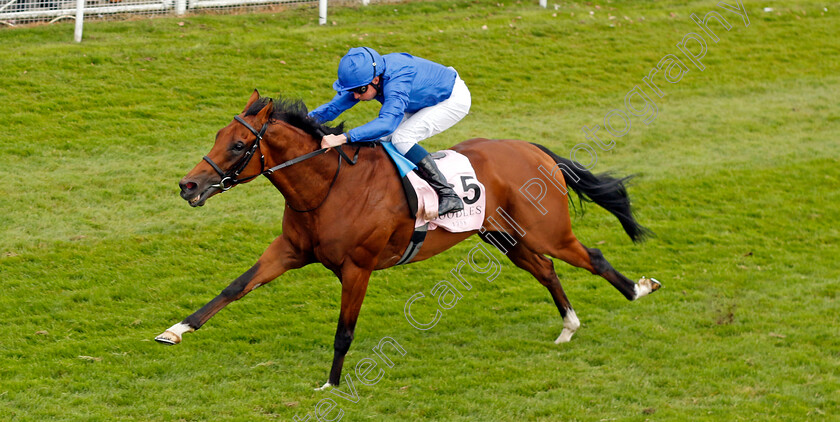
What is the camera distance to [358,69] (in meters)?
5.18

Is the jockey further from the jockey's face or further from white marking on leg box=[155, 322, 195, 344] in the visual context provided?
white marking on leg box=[155, 322, 195, 344]

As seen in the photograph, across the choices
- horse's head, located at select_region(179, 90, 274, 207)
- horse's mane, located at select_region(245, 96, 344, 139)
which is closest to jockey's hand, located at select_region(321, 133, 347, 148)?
horse's mane, located at select_region(245, 96, 344, 139)

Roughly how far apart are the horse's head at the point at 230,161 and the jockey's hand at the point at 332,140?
0.40 meters

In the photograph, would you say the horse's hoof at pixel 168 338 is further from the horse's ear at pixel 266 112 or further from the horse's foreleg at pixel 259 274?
the horse's ear at pixel 266 112

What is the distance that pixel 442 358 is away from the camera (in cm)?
607

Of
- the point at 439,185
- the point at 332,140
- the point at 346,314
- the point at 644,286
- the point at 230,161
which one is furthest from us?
the point at 644,286

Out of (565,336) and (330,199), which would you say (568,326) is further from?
(330,199)

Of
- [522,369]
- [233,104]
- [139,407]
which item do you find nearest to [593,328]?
A: [522,369]

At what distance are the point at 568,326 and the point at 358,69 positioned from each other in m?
A: 2.61

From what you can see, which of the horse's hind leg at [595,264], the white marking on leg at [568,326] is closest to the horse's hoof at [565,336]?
the white marking on leg at [568,326]

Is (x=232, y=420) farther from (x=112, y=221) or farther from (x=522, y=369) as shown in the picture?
(x=112, y=221)

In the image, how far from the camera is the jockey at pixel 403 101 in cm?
525

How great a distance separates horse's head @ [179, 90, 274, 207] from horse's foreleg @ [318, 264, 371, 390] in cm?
90

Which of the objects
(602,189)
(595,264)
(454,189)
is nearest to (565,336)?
(595,264)
